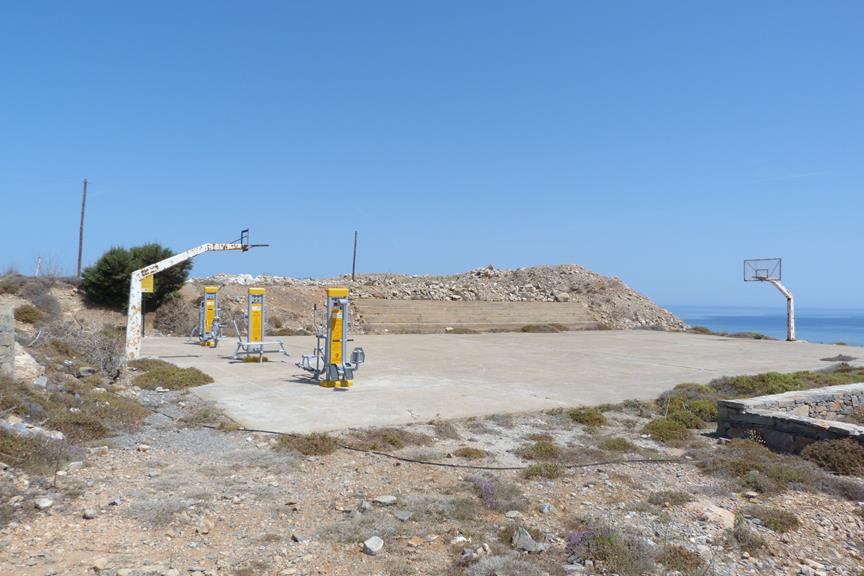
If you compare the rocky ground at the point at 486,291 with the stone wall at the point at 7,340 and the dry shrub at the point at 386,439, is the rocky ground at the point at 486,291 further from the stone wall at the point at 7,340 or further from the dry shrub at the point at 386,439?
the dry shrub at the point at 386,439

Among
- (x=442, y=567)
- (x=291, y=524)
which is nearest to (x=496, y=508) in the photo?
(x=442, y=567)

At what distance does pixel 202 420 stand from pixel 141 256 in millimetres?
18842

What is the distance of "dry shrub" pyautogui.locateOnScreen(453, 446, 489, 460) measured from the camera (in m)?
6.87

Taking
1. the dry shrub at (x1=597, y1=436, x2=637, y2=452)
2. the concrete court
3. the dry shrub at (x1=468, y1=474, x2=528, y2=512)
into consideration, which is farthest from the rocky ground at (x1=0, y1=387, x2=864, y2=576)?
the concrete court

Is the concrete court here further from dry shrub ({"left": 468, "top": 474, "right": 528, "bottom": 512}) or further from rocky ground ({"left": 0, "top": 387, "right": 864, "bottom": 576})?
dry shrub ({"left": 468, "top": 474, "right": 528, "bottom": 512})

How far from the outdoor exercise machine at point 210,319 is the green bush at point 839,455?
15.5 metres

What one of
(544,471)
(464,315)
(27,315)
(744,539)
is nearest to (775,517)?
(744,539)

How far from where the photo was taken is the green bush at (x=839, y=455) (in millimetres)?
6852

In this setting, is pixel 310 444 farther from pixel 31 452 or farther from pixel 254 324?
pixel 254 324

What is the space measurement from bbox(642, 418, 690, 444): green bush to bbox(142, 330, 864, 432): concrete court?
1813 millimetres

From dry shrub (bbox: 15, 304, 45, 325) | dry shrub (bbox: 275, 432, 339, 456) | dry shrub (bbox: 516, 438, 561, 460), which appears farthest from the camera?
dry shrub (bbox: 15, 304, 45, 325)

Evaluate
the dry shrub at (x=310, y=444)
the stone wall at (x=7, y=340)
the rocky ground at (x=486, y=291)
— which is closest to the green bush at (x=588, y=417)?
the dry shrub at (x=310, y=444)

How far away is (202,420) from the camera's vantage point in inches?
324

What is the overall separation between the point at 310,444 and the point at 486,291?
1291 inches
